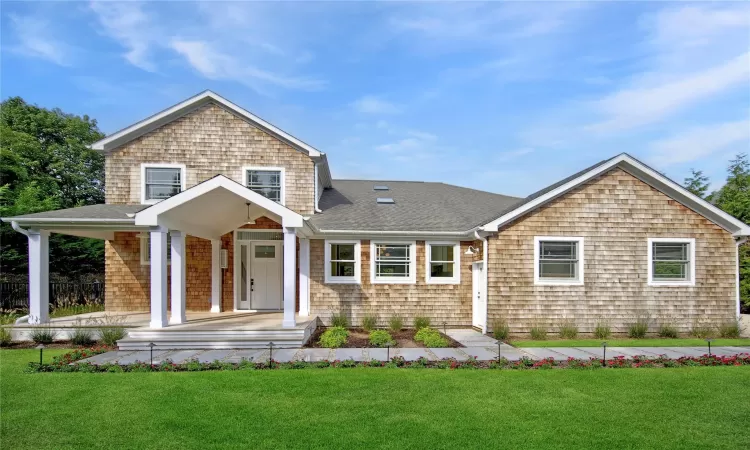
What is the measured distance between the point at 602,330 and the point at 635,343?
124 centimetres

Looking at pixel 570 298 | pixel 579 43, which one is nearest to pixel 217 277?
pixel 570 298

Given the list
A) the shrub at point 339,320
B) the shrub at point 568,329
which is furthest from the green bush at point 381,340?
the shrub at point 568,329

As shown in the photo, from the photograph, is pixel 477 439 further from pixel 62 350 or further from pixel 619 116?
pixel 619 116

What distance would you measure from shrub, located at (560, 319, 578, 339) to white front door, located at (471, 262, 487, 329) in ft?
6.95

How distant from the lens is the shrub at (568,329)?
1209cm

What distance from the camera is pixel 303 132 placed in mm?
16031

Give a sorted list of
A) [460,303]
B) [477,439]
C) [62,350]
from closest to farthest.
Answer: [477,439]
[62,350]
[460,303]

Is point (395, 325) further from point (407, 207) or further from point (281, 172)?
point (281, 172)

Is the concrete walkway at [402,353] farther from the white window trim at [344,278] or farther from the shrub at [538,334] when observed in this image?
the white window trim at [344,278]

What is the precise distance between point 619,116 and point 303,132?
1050 cm

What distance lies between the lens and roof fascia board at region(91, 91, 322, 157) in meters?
13.9

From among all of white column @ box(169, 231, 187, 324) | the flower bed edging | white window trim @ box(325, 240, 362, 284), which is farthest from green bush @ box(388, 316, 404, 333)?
white column @ box(169, 231, 187, 324)

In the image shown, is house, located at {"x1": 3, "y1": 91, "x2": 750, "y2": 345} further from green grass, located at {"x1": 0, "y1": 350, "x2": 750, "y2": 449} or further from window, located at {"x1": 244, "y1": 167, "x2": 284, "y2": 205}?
green grass, located at {"x1": 0, "y1": 350, "x2": 750, "y2": 449}

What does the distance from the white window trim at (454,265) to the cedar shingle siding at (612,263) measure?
156cm
